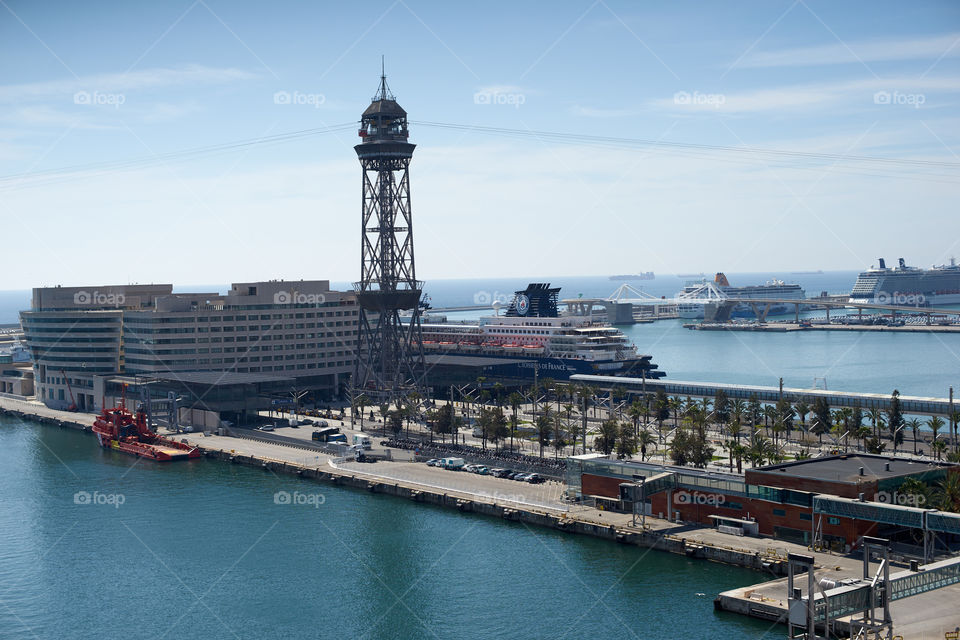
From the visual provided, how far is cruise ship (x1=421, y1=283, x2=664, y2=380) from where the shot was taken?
78875 mm

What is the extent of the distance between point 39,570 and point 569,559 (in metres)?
19.3

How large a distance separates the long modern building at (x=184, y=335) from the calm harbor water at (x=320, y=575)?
1100 inches

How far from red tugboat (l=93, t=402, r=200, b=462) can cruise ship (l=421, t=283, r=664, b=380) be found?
27127 mm

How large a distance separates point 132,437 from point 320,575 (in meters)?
31.3

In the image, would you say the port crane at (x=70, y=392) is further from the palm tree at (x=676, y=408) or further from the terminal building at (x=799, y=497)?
the terminal building at (x=799, y=497)

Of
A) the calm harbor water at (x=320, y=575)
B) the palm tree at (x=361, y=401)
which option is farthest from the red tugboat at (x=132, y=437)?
the palm tree at (x=361, y=401)

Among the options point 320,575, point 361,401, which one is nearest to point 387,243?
point 361,401

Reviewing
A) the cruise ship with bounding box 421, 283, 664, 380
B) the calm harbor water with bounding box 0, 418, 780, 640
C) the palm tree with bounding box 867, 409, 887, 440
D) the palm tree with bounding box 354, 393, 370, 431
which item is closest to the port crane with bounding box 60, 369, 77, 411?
the palm tree with bounding box 354, 393, 370, 431

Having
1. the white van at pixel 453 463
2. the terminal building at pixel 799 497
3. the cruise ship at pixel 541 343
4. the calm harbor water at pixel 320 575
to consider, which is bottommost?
the calm harbor water at pixel 320 575

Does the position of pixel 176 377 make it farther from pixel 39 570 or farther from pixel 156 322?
pixel 39 570

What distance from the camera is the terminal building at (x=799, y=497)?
33156 millimetres

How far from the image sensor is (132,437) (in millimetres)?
61656

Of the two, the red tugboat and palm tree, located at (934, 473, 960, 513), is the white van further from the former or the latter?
palm tree, located at (934, 473, 960, 513)

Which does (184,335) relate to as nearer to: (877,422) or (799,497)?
(877,422)
